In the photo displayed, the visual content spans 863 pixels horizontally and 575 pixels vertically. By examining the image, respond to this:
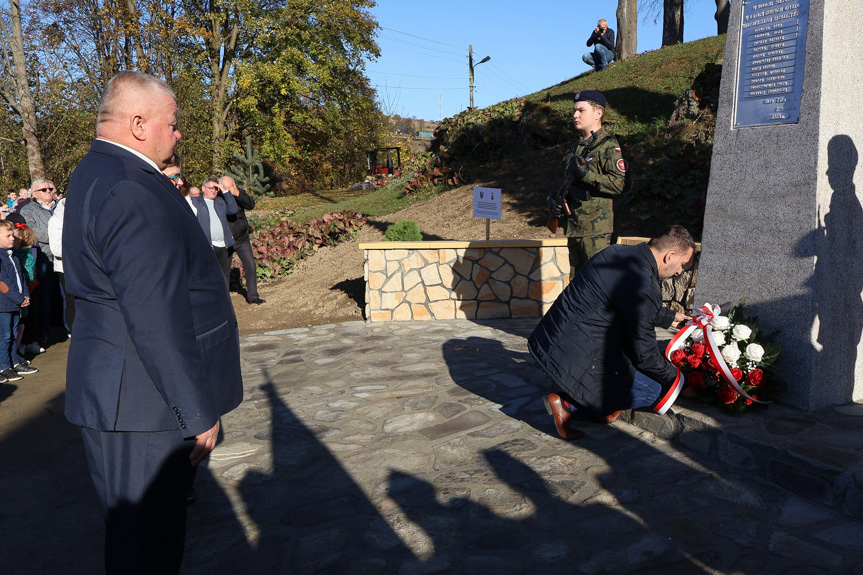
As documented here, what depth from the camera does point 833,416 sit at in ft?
13.4

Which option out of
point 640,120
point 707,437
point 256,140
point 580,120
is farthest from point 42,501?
point 256,140

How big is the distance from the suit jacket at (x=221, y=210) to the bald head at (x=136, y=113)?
6.60 metres

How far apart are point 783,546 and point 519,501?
1217 mm

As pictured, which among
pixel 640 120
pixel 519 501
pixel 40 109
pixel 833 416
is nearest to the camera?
pixel 519 501

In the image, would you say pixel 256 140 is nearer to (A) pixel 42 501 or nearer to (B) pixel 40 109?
(B) pixel 40 109

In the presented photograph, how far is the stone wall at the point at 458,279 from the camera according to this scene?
27.1 ft

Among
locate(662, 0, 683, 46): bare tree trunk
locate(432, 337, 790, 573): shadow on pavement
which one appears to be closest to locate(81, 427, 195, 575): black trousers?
locate(432, 337, 790, 573): shadow on pavement

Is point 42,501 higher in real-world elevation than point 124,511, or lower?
lower

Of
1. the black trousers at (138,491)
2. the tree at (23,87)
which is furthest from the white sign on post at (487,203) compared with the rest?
the tree at (23,87)

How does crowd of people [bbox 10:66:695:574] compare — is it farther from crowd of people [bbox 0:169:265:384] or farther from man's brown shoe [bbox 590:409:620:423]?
crowd of people [bbox 0:169:265:384]

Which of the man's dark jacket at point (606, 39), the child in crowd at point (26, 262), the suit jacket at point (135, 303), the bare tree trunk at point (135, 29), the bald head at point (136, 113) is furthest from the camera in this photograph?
the bare tree trunk at point (135, 29)

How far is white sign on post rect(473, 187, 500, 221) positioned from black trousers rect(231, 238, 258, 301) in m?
3.50

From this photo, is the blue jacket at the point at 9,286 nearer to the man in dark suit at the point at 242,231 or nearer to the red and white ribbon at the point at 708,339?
the man in dark suit at the point at 242,231

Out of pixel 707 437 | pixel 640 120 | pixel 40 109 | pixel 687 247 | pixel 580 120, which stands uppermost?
pixel 40 109
